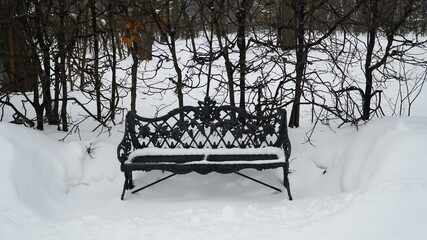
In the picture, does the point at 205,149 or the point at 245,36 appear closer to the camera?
the point at 205,149

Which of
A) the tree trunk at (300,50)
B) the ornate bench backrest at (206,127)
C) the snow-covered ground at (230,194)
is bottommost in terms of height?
the snow-covered ground at (230,194)

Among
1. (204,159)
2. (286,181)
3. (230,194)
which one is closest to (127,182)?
(204,159)

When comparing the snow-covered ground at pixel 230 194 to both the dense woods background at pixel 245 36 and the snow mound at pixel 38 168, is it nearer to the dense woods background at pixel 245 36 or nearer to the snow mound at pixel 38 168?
the snow mound at pixel 38 168

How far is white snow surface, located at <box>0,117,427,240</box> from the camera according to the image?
126 inches

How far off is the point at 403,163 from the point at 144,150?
275 centimetres

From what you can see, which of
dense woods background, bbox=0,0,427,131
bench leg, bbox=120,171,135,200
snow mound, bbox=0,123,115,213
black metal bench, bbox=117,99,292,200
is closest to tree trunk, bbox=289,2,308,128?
dense woods background, bbox=0,0,427,131

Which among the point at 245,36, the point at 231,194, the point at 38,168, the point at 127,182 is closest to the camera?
the point at 38,168

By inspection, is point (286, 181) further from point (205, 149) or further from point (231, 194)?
point (205, 149)

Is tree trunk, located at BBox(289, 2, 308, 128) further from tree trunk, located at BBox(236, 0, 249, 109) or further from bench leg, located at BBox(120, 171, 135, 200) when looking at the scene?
bench leg, located at BBox(120, 171, 135, 200)

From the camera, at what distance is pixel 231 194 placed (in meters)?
4.30

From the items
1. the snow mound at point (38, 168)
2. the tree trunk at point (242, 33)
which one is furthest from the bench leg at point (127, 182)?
the tree trunk at point (242, 33)

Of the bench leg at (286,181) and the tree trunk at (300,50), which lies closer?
the bench leg at (286,181)

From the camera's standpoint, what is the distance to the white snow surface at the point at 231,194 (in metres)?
3.21

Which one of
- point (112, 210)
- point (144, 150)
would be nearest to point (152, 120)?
point (144, 150)
